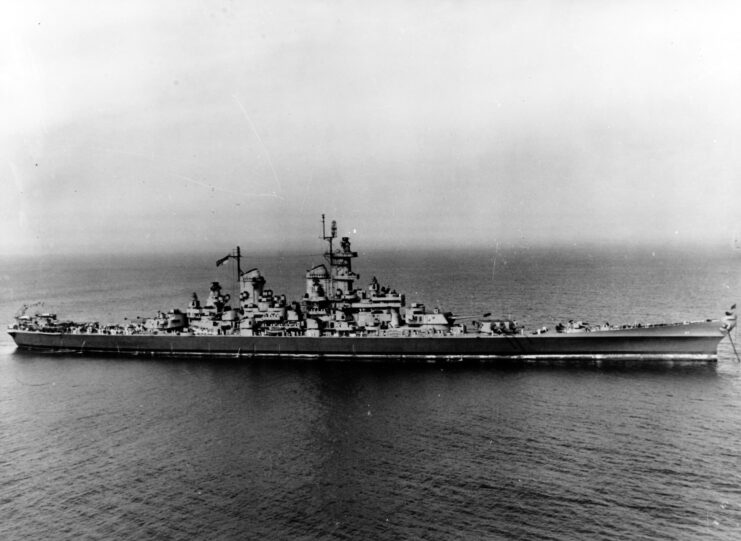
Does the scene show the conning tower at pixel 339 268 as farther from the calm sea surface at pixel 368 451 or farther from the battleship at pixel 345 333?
the calm sea surface at pixel 368 451

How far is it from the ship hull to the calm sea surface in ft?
6.56

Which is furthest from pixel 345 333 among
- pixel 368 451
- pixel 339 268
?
pixel 368 451

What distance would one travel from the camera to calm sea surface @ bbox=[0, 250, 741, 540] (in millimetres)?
18422

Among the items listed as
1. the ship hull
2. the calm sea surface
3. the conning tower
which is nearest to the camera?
the calm sea surface

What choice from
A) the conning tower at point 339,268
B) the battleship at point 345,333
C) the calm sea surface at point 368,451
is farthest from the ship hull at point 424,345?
the conning tower at point 339,268

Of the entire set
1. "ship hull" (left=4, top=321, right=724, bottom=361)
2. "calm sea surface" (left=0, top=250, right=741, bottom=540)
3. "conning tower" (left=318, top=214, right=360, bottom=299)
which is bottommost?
"calm sea surface" (left=0, top=250, right=741, bottom=540)

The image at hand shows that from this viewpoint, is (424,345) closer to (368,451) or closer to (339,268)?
(339,268)

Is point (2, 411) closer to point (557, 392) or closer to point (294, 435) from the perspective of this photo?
point (294, 435)

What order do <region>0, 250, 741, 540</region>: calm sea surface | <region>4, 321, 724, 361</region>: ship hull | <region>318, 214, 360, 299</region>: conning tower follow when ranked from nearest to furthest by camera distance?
<region>0, 250, 741, 540</region>: calm sea surface, <region>4, 321, 724, 361</region>: ship hull, <region>318, 214, 360, 299</region>: conning tower

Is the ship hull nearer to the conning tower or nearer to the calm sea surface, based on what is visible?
the calm sea surface

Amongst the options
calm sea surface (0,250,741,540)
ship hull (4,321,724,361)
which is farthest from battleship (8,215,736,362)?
calm sea surface (0,250,741,540)

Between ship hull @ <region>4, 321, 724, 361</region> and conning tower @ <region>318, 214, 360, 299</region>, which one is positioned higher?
conning tower @ <region>318, 214, 360, 299</region>

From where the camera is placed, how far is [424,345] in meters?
41.8

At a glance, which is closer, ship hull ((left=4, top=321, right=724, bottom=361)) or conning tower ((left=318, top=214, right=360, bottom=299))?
ship hull ((left=4, top=321, right=724, bottom=361))
